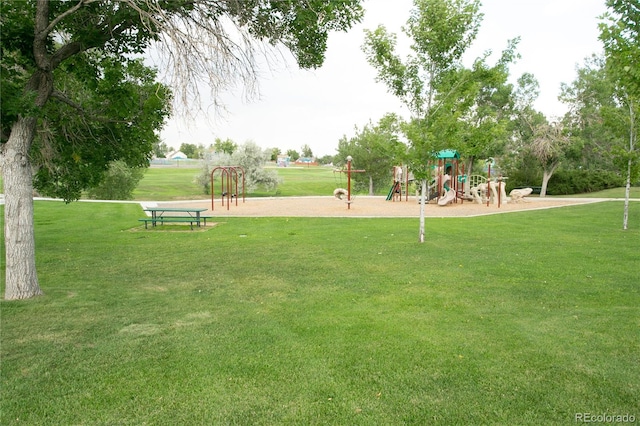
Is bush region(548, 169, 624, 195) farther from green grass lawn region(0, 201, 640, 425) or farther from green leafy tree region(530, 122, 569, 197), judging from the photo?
green grass lawn region(0, 201, 640, 425)

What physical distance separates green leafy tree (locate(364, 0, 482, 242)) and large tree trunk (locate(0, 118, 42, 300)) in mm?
7227

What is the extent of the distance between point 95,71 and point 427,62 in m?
6.89

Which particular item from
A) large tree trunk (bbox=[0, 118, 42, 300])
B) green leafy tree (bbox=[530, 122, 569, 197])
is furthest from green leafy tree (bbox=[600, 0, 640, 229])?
green leafy tree (bbox=[530, 122, 569, 197])

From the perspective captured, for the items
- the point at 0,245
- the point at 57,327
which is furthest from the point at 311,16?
the point at 0,245

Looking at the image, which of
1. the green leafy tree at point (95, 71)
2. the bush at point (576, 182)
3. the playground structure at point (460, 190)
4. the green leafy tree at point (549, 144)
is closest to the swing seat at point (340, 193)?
the playground structure at point (460, 190)

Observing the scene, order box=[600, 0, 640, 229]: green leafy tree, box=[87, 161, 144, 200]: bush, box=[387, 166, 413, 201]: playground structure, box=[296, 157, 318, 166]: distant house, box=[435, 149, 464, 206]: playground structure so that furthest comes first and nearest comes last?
box=[296, 157, 318, 166]: distant house < box=[87, 161, 144, 200]: bush < box=[387, 166, 413, 201]: playground structure < box=[435, 149, 464, 206]: playground structure < box=[600, 0, 640, 229]: green leafy tree

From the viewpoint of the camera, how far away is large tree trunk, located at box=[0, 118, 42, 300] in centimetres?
579

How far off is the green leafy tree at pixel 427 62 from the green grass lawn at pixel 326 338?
246cm

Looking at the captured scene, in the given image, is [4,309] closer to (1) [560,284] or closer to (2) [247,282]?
(2) [247,282]

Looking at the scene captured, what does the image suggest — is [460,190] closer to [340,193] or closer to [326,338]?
[340,193]

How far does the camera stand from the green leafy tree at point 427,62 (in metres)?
10.1

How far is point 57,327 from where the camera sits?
16.6ft

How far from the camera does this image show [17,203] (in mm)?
5820

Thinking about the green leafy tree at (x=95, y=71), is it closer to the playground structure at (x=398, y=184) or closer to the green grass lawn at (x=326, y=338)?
the green grass lawn at (x=326, y=338)
